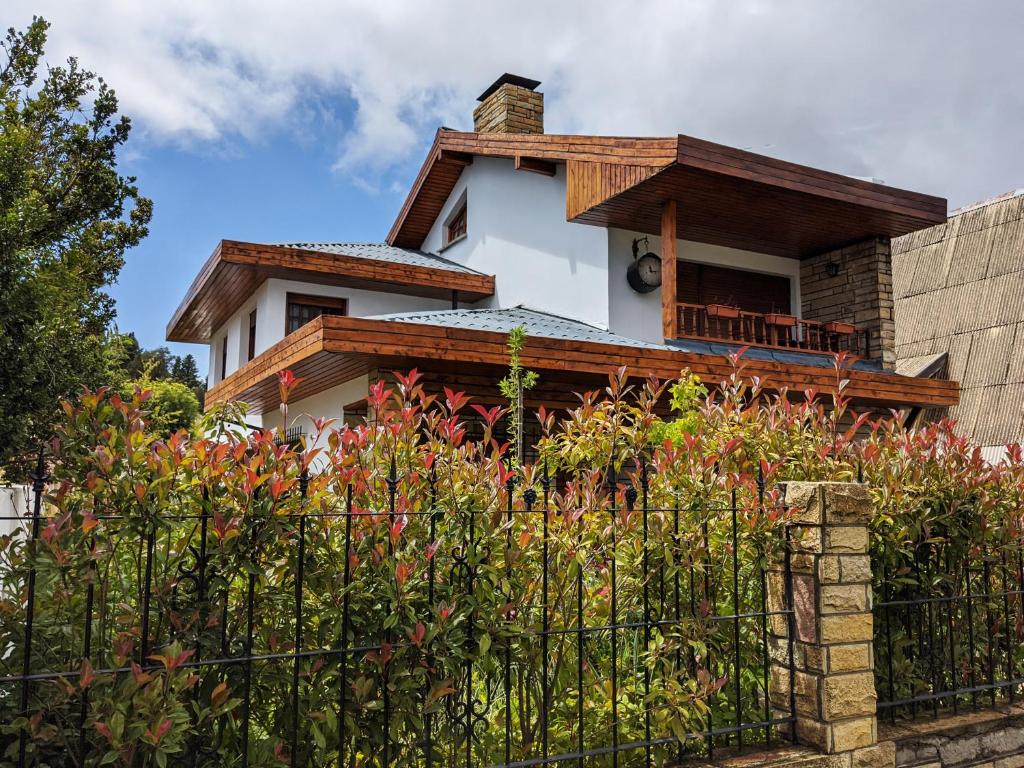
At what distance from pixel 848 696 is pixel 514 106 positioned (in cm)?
1313

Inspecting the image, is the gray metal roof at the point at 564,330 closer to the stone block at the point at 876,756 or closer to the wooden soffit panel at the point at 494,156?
the wooden soffit panel at the point at 494,156

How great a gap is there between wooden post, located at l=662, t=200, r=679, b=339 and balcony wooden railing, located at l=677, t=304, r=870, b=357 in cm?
61

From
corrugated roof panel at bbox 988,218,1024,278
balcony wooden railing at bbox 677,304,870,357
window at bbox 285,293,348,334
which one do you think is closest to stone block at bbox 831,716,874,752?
balcony wooden railing at bbox 677,304,870,357

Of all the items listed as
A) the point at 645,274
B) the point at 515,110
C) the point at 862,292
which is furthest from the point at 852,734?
the point at 515,110

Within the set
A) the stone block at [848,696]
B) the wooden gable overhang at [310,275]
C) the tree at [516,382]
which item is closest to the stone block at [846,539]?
the stone block at [848,696]

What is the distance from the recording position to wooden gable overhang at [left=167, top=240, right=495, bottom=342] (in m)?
12.1

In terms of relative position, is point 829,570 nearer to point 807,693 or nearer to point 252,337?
point 807,693

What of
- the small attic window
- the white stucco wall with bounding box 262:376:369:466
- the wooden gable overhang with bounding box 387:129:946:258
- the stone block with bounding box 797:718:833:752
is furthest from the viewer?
the small attic window

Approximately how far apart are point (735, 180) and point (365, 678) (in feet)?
30.6

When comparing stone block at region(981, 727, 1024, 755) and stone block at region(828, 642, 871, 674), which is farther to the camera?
stone block at region(981, 727, 1024, 755)

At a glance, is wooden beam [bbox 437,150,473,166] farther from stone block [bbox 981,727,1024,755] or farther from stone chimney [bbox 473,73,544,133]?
stone block [bbox 981,727,1024,755]

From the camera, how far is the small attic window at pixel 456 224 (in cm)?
1535

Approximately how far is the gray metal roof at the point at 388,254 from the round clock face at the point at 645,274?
352 cm

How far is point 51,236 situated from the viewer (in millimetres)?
15094
